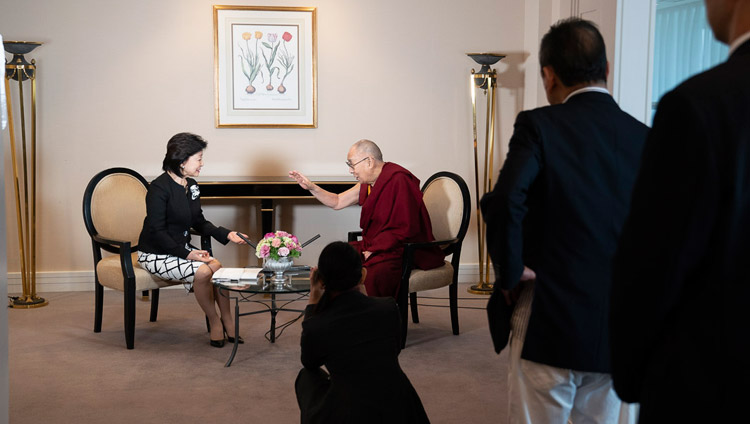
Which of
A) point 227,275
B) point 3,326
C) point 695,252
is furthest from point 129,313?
point 695,252

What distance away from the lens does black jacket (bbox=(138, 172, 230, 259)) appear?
13.2 ft

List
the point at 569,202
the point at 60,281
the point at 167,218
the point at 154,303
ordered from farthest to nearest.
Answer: the point at 60,281 → the point at 154,303 → the point at 167,218 → the point at 569,202

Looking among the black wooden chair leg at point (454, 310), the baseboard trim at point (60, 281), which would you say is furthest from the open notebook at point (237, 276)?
the baseboard trim at point (60, 281)

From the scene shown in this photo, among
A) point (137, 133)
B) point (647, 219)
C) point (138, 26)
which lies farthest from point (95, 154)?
point (647, 219)

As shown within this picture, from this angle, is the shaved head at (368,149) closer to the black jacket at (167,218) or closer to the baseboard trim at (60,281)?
the black jacket at (167,218)

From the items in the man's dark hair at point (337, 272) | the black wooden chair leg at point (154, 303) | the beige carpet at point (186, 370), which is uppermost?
the man's dark hair at point (337, 272)

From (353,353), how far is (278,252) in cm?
164

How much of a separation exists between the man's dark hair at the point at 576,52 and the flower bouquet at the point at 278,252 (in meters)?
2.27

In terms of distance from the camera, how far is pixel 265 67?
18.6 feet

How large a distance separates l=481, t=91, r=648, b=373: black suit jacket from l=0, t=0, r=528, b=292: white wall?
4.16 metres

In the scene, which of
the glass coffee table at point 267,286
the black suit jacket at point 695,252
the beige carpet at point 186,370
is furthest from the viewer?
the glass coffee table at point 267,286

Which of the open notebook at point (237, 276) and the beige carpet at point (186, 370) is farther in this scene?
the open notebook at point (237, 276)

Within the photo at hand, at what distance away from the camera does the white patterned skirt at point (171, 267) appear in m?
4.01

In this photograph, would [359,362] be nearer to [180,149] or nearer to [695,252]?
[695,252]
